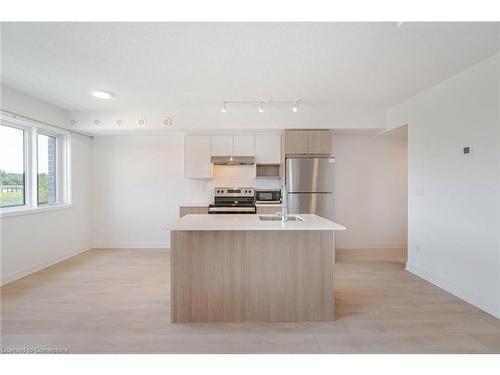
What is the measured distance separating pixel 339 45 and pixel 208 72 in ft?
4.45

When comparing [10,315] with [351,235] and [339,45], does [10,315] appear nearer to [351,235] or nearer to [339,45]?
[339,45]

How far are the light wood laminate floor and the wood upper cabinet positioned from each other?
2.05 metres

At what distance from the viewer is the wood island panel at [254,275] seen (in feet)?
8.60

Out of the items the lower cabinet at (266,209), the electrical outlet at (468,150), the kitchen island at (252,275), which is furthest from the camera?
the lower cabinet at (266,209)

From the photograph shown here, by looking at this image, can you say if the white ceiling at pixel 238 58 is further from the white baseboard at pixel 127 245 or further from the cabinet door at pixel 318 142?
the white baseboard at pixel 127 245

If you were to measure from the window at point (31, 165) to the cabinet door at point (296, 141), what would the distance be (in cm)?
365

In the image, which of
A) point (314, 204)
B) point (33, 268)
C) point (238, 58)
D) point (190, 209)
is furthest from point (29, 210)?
point (314, 204)

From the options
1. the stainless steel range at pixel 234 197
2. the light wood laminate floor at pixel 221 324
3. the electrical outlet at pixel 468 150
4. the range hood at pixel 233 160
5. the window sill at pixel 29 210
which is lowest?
the light wood laminate floor at pixel 221 324

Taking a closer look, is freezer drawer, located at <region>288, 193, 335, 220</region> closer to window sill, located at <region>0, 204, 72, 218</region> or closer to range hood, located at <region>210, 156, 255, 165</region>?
range hood, located at <region>210, 156, 255, 165</region>

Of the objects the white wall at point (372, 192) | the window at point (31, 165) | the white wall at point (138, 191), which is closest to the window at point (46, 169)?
the window at point (31, 165)

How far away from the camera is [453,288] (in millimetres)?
3264

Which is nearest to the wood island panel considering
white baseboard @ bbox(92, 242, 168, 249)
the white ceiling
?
the white ceiling

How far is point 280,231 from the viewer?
8.70 feet
